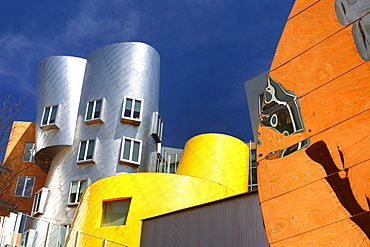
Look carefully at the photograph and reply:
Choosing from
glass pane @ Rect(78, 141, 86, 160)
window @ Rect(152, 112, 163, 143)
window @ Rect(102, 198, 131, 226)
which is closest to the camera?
window @ Rect(102, 198, 131, 226)

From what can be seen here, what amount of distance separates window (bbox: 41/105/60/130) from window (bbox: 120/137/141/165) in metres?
5.81

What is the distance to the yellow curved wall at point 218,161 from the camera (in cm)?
3006

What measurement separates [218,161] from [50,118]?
40.9ft

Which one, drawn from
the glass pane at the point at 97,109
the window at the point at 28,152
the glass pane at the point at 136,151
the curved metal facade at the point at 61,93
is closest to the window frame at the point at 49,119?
the curved metal facade at the point at 61,93

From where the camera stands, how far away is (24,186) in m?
39.5

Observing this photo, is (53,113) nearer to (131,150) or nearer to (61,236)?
(131,150)

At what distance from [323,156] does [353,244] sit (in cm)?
130

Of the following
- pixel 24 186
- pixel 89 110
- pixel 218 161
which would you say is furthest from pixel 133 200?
pixel 24 186

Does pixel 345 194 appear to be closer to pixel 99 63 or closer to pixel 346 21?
pixel 346 21

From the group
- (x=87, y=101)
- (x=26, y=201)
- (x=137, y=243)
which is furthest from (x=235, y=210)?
(x=26, y=201)

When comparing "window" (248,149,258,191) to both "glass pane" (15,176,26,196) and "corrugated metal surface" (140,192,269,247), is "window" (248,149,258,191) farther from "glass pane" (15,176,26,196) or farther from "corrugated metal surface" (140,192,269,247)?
"glass pane" (15,176,26,196)

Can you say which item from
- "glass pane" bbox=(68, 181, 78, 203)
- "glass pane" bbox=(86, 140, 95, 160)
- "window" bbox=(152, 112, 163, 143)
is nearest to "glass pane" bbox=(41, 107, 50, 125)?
"glass pane" bbox=(86, 140, 95, 160)

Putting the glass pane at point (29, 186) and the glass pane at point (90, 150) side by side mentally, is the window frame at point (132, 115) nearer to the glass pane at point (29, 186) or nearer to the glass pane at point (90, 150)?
the glass pane at point (90, 150)

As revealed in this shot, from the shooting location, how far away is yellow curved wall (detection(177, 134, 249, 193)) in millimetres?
30062
